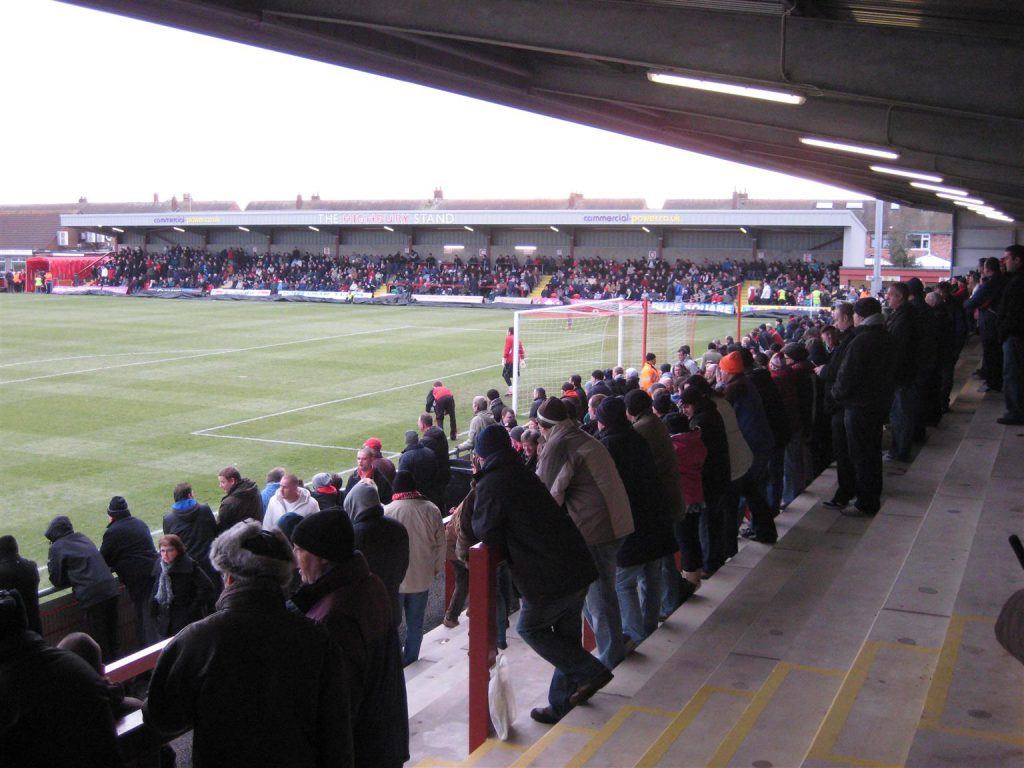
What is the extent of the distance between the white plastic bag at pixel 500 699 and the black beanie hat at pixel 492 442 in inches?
41.0

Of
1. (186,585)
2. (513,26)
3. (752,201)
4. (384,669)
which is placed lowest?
(186,585)

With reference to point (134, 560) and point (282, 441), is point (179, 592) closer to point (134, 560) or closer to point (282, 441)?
point (134, 560)

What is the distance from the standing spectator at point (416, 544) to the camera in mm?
7570

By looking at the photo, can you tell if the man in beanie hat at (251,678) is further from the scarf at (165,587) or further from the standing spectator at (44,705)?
the scarf at (165,587)

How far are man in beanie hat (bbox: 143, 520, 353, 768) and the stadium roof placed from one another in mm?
3569

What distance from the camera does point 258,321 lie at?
136 ft

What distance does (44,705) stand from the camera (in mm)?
2641

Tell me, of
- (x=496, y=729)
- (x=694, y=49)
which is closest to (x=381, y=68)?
(x=694, y=49)

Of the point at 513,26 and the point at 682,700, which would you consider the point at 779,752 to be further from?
the point at 513,26

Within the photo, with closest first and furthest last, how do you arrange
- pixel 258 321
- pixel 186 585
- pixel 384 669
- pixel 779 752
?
pixel 384 669, pixel 779 752, pixel 186 585, pixel 258 321

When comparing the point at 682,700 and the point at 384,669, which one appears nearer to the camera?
the point at 384,669

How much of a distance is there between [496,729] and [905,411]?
645 cm

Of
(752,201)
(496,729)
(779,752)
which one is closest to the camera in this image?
(779,752)

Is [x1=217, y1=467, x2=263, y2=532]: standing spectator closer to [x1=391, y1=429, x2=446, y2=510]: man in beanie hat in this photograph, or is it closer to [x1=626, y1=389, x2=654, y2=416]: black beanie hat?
[x1=391, y1=429, x2=446, y2=510]: man in beanie hat
